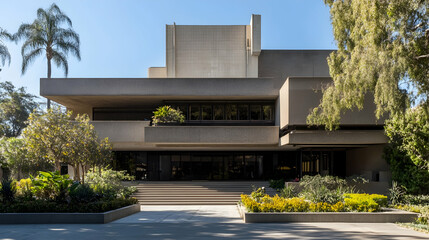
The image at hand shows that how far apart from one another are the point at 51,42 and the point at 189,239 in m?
29.7

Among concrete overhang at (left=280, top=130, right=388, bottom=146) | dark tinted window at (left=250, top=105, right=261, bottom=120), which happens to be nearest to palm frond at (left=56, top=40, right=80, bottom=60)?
dark tinted window at (left=250, top=105, right=261, bottom=120)

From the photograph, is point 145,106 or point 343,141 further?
point 145,106

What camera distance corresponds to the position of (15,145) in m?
26.8

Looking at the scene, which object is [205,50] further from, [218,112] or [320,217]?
[320,217]

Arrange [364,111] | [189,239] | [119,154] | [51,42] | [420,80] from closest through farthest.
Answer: [189,239] → [420,80] → [364,111] → [119,154] → [51,42]

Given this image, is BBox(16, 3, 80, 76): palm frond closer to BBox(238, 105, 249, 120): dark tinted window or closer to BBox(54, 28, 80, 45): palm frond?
BBox(54, 28, 80, 45): palm frond

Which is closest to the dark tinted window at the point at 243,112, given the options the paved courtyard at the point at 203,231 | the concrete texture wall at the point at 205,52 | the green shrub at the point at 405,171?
the concrete texture wall at the point at 205,52

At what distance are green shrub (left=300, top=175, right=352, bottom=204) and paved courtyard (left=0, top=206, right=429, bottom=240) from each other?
6.52 feet

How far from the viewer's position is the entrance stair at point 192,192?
22844mm

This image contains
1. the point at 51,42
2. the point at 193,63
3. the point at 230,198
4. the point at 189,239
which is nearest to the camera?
the point at 189,239

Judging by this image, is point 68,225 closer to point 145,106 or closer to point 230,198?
point 230,198

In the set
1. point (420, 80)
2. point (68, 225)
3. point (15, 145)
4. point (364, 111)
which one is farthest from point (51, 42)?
point (420, 80)

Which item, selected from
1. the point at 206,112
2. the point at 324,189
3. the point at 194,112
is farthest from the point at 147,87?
the point at 324,189

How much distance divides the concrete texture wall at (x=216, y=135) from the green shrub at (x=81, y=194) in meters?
8.95
